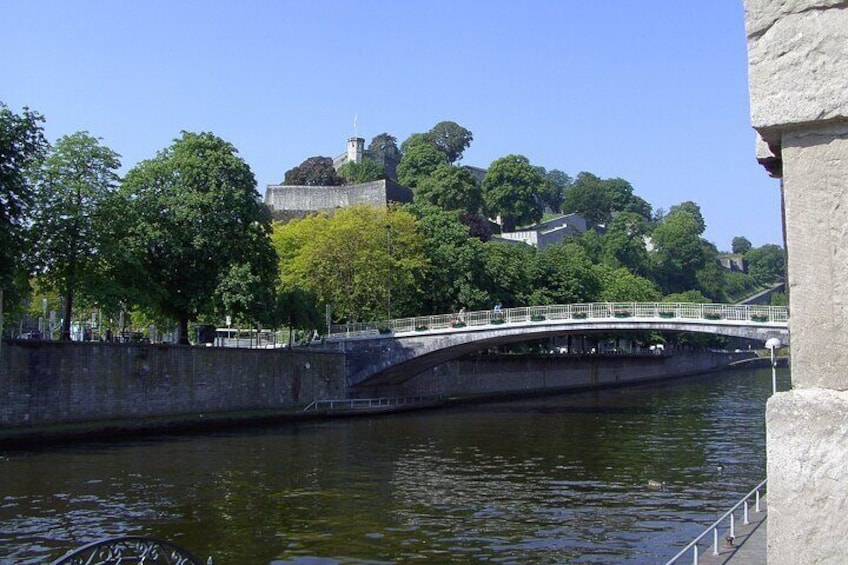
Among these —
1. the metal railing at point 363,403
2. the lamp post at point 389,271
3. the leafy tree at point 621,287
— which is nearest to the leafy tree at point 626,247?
the leafy tree at point 621,287

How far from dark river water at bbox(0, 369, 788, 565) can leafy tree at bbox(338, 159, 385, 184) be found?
71.5m

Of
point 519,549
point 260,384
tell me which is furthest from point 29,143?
point 519,549

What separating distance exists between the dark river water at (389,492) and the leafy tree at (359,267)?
51.2ft

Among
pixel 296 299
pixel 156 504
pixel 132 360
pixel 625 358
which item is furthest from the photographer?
pixel 625 358

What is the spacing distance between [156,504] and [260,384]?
839 inches

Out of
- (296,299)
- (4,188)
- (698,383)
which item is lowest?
(698,383)

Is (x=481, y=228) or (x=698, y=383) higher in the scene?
(x=481, y=228)

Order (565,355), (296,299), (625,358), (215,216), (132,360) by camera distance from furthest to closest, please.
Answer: (625,358), (565,355), (296,299), (215,216), (132,360)

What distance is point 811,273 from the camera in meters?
2.69

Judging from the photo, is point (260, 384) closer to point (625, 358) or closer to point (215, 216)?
point (215, 216)

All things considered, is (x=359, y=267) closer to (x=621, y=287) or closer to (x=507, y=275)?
(x=507, y=275)

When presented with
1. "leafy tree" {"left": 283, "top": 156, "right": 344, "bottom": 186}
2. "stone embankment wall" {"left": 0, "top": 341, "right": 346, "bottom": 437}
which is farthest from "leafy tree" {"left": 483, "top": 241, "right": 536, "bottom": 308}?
"leafy tree" {"left": 283, "top": 156, "right": 344, "bottom": 186}

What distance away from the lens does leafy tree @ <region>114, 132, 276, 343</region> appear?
128 ft

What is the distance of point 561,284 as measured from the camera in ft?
218
